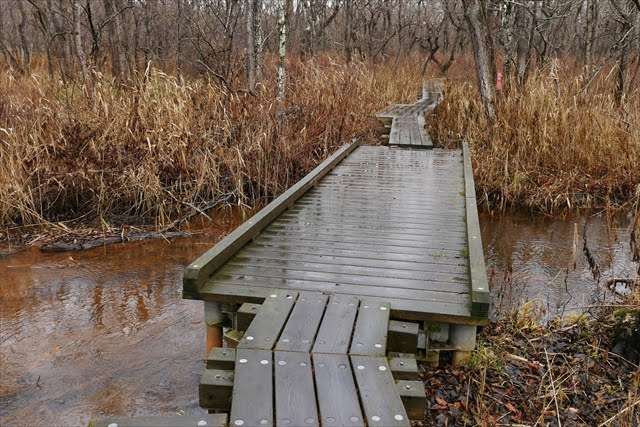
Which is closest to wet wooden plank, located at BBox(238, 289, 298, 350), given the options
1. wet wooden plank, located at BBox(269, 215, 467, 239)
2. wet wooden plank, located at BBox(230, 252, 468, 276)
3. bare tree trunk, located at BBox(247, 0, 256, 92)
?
wet wooden plank, located at BBox(230, 252, 468, 276)

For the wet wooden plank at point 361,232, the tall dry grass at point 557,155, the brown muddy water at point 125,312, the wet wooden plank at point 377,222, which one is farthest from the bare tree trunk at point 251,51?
the wet wooden plank at point 361,232

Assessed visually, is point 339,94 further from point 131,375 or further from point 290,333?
point 290,333

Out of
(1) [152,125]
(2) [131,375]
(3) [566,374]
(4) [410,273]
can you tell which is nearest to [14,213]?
(1) [152,125]

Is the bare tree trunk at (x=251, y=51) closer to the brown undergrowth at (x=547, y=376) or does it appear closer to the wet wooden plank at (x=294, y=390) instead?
the brown undergrowth at (x=547, y=376)

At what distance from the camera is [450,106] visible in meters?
10.7

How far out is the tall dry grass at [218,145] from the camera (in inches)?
253

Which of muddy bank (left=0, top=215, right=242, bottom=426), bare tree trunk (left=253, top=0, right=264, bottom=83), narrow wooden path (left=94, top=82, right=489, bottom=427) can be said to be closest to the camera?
narrow wooden path (left=94, top=82, right=489, bottom=427)

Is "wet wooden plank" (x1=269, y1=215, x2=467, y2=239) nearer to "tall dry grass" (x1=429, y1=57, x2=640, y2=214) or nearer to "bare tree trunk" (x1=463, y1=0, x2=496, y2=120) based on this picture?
"tall dry grass" (x1=429, y1=57, x2=640, y2=214)

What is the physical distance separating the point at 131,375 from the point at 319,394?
6.76 feet

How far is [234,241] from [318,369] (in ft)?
5.46

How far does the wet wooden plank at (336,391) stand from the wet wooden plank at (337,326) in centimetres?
7

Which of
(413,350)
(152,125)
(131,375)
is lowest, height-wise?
(131,375)

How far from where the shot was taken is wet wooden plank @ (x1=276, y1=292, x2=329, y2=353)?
2.60 meters

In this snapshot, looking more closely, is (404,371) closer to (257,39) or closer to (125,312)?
(125,312)
